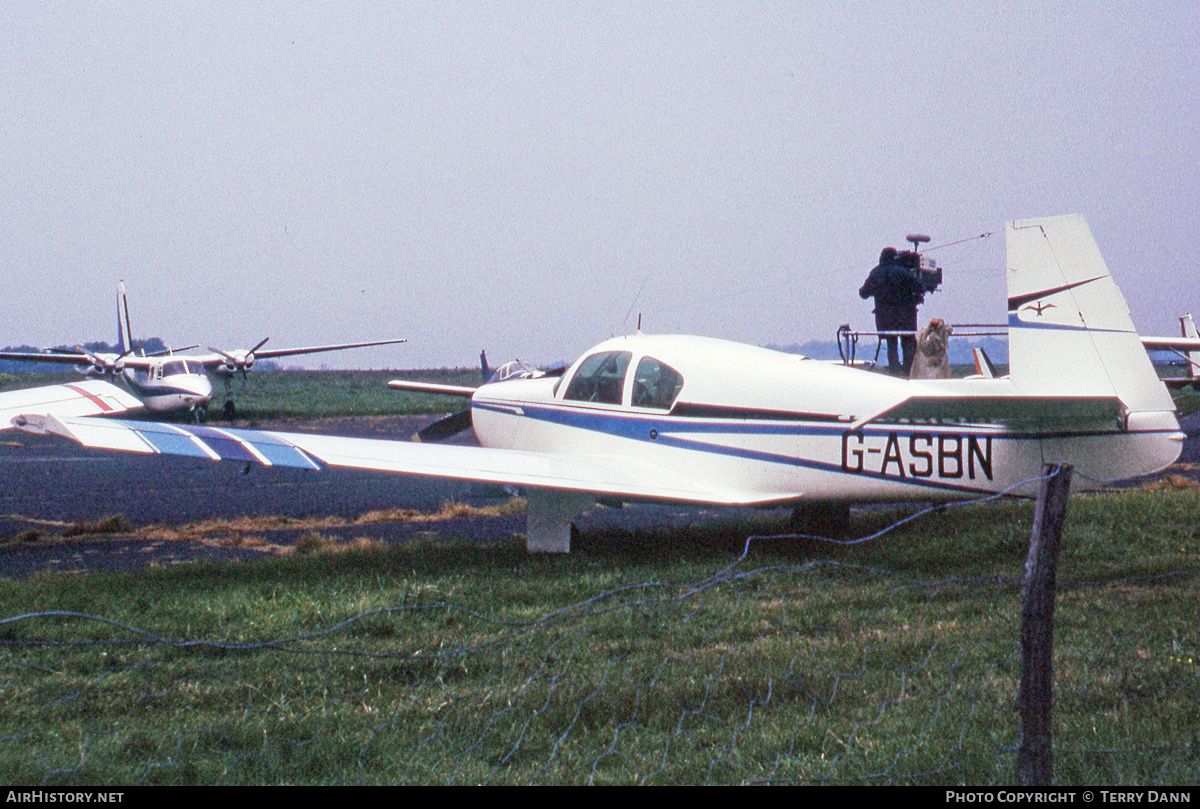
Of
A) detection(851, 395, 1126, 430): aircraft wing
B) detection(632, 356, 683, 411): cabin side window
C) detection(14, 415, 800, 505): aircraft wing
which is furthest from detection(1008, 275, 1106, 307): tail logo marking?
detection(632, 356, 683, 411): cabin side window

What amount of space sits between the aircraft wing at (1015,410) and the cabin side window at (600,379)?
2.59m

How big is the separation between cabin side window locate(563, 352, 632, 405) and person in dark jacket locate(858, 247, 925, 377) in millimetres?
5766

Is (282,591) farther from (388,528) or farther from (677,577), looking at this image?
(388,528)

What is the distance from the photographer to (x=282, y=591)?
22.0 feet

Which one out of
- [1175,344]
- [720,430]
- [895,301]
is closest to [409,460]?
[720,430]

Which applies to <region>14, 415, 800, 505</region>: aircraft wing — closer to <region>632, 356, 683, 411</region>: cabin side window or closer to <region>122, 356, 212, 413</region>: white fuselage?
<region>632, 356, 683, 411</region>: cabin side window

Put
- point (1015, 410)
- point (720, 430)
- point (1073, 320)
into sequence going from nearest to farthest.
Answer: point (1015, 410), point (1073, 320), point (720, 430)

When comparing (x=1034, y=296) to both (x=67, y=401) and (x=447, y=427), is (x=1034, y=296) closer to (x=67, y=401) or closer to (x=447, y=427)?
(x=447, y=427)

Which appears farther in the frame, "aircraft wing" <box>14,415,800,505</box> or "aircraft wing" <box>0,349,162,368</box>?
"aircraft wing" <box>0,349,162,368</box>

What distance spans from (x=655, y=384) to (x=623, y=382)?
1.25 feet

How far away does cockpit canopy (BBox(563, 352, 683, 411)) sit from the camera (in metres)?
8.64

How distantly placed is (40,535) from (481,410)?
4.75 m

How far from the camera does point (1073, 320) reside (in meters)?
6.93

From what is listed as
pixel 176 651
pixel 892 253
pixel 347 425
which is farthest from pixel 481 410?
pixel 347 425
